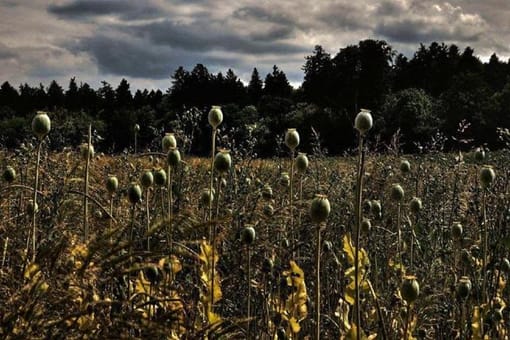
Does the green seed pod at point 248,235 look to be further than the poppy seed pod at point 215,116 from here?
No

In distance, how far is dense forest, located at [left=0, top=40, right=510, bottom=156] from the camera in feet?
103

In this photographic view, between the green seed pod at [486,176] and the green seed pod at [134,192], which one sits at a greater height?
the green seed pod at [486,176]

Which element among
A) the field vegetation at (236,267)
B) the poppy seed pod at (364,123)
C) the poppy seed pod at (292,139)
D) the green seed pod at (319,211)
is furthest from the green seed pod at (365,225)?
the green seed pod at (319,211)

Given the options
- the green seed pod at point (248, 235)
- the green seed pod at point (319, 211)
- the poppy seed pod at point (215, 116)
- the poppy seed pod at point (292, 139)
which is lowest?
the green seed pod at point (248, 235)

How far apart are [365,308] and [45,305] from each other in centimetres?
128

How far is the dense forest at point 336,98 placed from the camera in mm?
31297

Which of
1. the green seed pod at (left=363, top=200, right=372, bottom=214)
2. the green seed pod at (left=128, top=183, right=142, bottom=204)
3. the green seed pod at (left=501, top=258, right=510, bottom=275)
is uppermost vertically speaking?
the green seed pod at (left=128, top=183, right=142, bottom=204)

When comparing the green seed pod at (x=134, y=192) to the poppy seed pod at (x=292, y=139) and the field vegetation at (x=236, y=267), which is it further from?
the poppy seed pod at (x=292, y=139)

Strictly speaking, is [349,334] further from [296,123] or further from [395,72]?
[395,72]

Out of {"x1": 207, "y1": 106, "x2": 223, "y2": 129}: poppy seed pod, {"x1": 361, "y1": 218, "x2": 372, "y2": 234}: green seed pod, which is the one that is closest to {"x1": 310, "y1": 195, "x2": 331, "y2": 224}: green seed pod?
{"x1": 207, "y1": 106, "x2": 223, "y2": 129}: poppy seed pod

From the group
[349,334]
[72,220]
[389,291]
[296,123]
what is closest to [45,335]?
[349,334]

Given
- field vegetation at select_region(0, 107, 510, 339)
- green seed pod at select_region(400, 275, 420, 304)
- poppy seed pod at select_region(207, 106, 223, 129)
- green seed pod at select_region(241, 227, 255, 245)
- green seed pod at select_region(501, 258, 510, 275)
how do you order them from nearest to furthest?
field vegetation at select_region(0, 107, 510, 339)
green seed pod at select_region(400, 275, 420, 304)
green seed pod at select_region(241, 227, 255, 245)
poppy seed pod at select_region(207, 106, 223, 129)
green seed pod at select_region(501, 258, 510, 275)

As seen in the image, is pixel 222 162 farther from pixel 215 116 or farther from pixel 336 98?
pixel 336 98

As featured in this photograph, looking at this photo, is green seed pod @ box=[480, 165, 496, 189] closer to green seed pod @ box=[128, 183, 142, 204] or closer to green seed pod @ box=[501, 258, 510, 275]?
green seed pod @ box=[501, 258, 510, 275]
